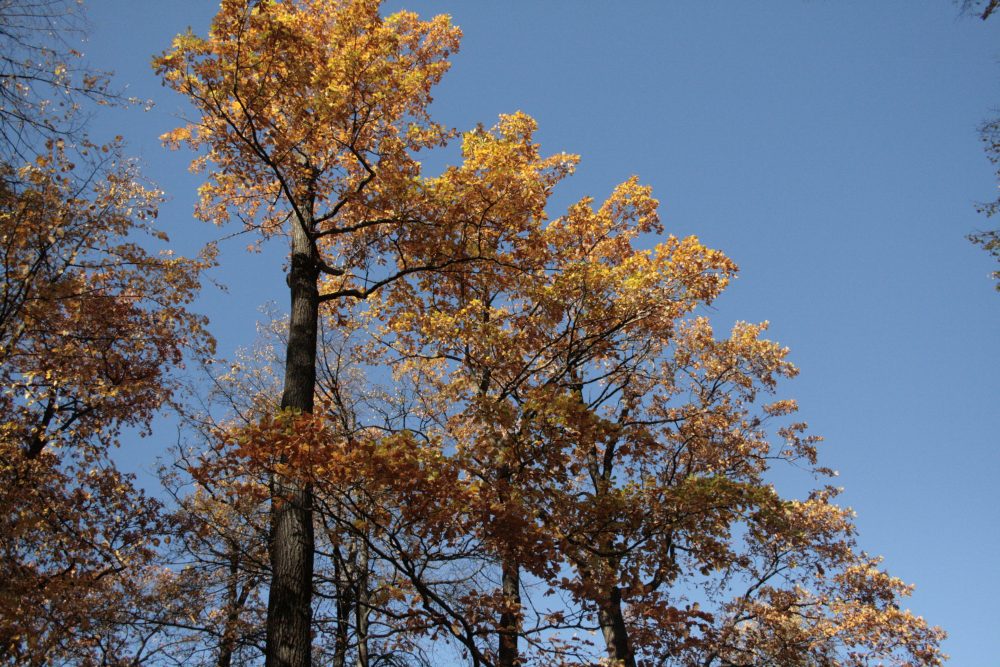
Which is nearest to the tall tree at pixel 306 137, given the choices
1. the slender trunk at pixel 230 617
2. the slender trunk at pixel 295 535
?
the slender trunk at pixel 295 535

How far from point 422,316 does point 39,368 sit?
636 cm

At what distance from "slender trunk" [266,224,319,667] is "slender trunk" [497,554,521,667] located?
7.22 feet

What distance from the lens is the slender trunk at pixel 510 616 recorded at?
285 inches

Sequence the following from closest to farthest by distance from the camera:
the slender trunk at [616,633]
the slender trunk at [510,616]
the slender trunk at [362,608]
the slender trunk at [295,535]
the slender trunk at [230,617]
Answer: the slender trunk at [295,535] → the slender trunk at [510,616] → the slender trunk at [230,617] → the slender trunk at [362,608] → the slender trunk at [616,633]

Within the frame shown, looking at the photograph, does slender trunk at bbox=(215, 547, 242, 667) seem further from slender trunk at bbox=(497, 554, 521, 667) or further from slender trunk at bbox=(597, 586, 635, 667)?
slender trunk at bbox=(597, 586, 635, 667)

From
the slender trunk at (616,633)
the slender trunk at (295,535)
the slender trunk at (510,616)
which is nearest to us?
the slender trunk at (295,535)

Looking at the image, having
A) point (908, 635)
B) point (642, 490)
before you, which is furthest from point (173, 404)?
point (908, 635)

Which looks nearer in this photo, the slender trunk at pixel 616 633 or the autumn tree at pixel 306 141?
the autumn tree at pixel 306 141

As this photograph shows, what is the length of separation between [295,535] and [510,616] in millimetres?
3519

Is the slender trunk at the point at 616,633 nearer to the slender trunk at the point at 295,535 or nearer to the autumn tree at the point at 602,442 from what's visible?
the autumn tree at the point at 602,442

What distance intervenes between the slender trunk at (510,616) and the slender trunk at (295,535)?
86.7 inches

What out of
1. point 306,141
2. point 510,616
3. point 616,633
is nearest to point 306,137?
point 306,141

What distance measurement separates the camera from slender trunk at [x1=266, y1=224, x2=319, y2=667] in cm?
542

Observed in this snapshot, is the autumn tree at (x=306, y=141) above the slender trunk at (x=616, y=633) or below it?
above
